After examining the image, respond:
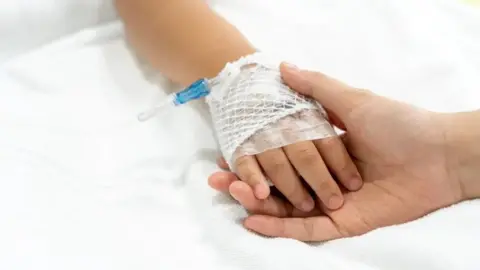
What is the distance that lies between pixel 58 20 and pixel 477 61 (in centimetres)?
63

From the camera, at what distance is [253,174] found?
0.77 metres

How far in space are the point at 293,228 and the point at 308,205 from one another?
0.16ft

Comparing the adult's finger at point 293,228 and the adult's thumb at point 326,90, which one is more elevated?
the adult's thumb at point 326,90

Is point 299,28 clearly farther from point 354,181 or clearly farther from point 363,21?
point 354,181

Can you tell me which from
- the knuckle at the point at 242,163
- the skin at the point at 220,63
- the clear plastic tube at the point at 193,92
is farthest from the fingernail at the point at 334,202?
the clear plastic tube at the point at 193,92

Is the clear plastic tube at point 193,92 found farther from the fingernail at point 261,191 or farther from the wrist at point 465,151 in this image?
the wrist at point 465,151

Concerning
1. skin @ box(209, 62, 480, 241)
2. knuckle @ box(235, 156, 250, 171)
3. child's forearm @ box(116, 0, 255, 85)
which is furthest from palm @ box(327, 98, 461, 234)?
child's forearm @ box(116, 0, 255, 85)

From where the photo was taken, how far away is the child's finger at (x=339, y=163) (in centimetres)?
78

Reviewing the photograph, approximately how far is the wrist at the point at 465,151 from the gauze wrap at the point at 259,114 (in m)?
0.13

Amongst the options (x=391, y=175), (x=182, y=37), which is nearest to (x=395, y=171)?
(x=391, y=175)

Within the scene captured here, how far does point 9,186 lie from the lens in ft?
2.52

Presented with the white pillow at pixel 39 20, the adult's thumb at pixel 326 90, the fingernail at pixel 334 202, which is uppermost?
the white pillow at pixel 39 20

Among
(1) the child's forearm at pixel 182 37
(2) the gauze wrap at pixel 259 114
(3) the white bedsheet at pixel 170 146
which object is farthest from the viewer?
(1) the child's forearm at pixel 182 37

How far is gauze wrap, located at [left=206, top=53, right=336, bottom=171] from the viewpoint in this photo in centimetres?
79
